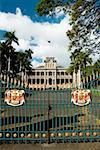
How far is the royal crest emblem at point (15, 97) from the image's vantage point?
441 inches

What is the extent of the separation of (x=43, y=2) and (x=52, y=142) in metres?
7.15

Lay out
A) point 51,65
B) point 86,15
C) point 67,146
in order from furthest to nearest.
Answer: point 51,65, point 86,15, point 67,146

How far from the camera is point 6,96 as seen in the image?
11211 millimetres

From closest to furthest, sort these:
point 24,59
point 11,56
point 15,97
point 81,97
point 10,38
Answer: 1. point 15,97
2. point 81,97
3. point 10,38
4. point 11,56
5. point 24,59

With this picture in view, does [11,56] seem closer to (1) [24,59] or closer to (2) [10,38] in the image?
(2) [10,38]

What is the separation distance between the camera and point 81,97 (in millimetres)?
11469

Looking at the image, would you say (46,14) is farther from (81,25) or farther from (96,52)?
(96,52)

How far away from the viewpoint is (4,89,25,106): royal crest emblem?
1120cm

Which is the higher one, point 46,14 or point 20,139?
point 46,14

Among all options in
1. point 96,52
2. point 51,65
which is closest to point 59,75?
point 51,65

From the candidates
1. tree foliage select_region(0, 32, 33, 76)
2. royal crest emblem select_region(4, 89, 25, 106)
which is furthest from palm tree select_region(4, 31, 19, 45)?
royal crest emblem select_region(4, 89, 25, 106)

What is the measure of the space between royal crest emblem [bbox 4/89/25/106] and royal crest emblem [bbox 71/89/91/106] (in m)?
1.76

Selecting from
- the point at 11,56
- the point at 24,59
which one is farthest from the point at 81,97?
the point at 24,59

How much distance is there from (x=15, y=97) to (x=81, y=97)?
7.56ft
